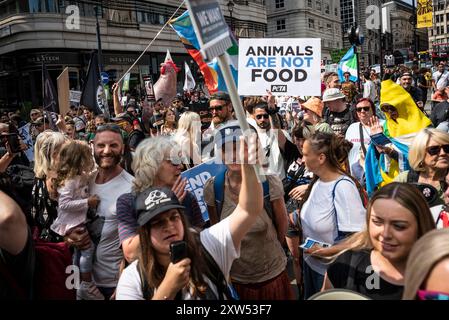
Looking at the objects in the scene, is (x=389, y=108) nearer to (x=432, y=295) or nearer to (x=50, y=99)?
(x=432, y=295)

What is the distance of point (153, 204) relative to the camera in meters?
1.95

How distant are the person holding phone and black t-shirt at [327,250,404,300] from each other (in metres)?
0.49

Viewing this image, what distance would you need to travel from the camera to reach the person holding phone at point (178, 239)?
177 cm

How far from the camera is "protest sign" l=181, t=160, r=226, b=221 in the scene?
12.2 feet

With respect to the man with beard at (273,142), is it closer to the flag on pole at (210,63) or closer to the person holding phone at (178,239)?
the flag on pole at (210,63)

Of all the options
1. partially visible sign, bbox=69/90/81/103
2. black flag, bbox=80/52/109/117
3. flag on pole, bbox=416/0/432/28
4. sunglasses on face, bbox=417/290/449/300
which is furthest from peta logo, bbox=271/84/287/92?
flag on pole, bbox=416/0/432/28

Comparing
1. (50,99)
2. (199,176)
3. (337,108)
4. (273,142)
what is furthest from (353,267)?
(50,99)

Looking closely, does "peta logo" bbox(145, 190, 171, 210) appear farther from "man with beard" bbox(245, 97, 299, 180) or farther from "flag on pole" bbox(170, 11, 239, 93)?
"flag on pole" bbox(170, 11, 239, 93)

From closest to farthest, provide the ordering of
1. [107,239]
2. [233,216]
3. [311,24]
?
[233,216] → [107,239] → [311,24]

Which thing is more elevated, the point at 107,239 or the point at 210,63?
the point at 210,63

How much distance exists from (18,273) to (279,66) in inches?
137

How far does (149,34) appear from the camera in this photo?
3775cm

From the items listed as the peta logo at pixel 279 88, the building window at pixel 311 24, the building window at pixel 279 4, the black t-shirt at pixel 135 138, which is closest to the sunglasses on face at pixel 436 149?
the peta logo at pixel 279 88
